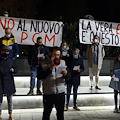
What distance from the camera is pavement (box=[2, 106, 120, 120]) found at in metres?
5.93

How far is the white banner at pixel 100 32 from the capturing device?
829 centimetres

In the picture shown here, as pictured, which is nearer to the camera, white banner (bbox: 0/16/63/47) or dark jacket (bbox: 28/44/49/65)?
dark jacket (bbox: 28/44/49/65)

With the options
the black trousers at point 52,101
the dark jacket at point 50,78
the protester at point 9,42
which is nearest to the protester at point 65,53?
the protester at point 9,42

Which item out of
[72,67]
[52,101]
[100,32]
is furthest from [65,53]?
[52,101]

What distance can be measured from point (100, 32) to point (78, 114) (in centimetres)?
347

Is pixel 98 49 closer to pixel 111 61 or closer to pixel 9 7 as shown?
pixel 111 61

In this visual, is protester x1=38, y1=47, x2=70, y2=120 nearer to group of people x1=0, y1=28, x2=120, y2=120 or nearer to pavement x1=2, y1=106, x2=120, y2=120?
group of people x1=0, y1=28, x2=120, y2=120

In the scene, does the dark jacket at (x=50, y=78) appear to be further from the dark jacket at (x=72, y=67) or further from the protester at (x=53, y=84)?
the dark jacket at (x=72, y=67)

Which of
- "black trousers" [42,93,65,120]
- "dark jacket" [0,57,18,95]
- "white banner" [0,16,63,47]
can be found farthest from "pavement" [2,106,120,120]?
"white banner" [0,16,63,47]

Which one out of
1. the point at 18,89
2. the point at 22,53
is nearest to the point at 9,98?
the point at 18,89

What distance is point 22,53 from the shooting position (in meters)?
10.4

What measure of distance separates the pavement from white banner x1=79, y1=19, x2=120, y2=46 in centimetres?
262

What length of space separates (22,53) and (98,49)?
12.8 ft

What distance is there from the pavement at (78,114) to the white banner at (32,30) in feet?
8.28
